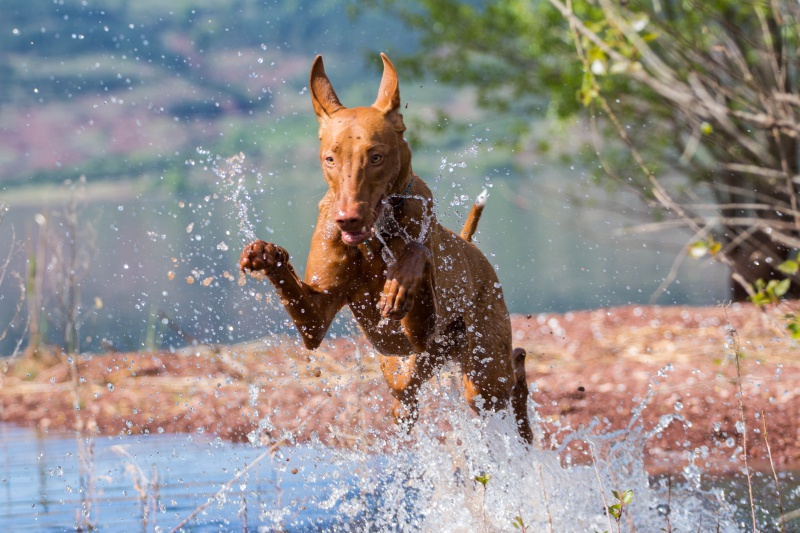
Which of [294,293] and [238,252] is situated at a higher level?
[294,293]

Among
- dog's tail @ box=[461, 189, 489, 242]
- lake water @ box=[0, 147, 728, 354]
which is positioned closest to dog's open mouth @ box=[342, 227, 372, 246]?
lake water @ box=[0, 147, 728, 354]

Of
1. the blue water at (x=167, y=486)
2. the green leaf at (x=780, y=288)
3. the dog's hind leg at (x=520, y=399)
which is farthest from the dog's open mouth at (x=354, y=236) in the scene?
the dog's hind leg at (x=520, y=399)

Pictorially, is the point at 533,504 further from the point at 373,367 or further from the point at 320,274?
the point at 373,367

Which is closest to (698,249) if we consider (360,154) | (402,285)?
(402,285)

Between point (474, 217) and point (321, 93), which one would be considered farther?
point (474, 217)

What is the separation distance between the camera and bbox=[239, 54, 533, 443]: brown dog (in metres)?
3.13

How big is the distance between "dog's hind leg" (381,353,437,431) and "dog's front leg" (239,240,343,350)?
0.74 m

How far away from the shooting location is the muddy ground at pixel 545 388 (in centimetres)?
543

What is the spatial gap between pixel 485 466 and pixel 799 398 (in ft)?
9.19

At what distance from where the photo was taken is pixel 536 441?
4.70 metres

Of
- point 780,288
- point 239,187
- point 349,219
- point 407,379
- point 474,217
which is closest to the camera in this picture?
point 780,288

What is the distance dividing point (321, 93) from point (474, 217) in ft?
4.05

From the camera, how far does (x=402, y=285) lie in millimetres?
3109

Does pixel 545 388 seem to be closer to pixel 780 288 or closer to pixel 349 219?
pixel 349 219
